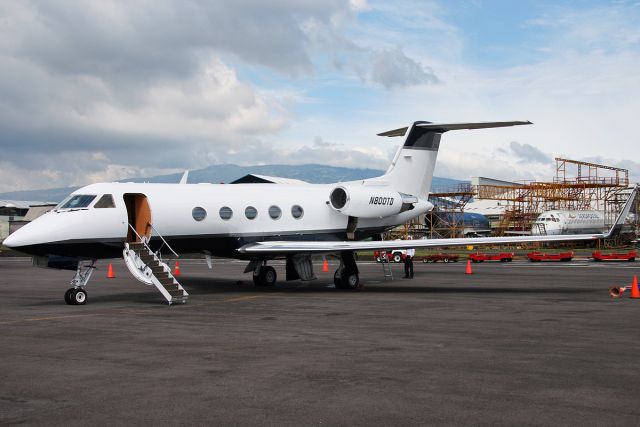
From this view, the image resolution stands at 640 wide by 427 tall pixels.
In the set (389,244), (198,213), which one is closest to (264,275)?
(198,213)

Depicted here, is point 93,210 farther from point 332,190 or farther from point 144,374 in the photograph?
point 144,374

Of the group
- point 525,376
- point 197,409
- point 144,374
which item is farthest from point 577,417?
point 144,374

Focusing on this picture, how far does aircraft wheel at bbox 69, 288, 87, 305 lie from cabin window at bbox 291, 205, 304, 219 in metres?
7.83

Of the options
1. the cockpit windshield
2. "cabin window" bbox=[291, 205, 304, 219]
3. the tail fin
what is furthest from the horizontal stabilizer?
the cockpit windshield

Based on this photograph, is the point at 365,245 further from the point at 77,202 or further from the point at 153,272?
the point at 77,202

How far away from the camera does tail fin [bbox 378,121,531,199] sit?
26328 mm

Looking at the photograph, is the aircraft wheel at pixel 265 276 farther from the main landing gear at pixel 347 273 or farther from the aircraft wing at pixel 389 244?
the main landing gear at pixel 347 273

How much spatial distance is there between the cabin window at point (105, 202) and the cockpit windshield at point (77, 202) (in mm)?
209

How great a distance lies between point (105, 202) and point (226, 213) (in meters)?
3.97

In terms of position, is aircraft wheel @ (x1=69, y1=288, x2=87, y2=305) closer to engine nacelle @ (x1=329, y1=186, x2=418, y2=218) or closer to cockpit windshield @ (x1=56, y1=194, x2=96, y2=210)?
cockpit windshield @ (x1=56, y1=194, x2=96, y2=210)

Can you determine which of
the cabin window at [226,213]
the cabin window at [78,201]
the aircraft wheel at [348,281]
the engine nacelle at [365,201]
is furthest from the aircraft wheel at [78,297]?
the engine nacelle at [365,201]

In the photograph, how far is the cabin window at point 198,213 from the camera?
66.5ft

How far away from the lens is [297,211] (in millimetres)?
23297

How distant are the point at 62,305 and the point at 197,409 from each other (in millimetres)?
12134
